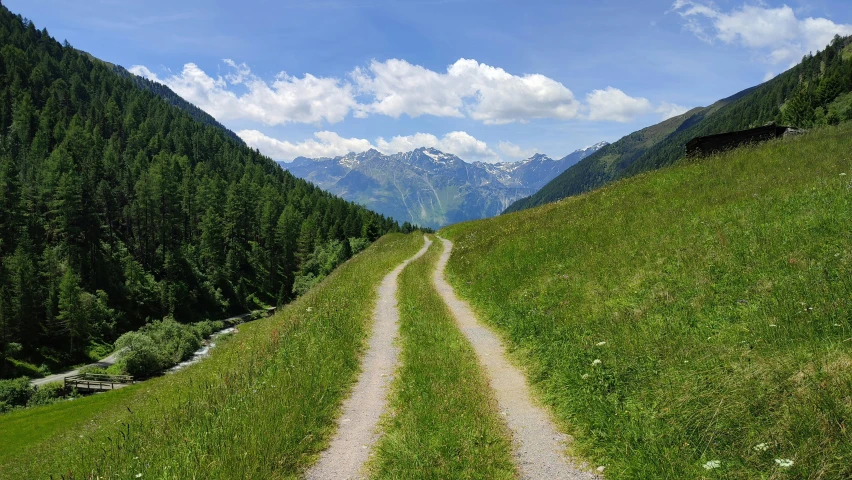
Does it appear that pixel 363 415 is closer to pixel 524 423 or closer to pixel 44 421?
pixel 524 423

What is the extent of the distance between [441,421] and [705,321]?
622cm

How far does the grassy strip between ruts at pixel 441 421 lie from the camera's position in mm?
6438

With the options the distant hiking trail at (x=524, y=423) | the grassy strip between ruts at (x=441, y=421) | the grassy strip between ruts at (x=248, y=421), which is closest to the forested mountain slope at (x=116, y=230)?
A: the grassy strip between ruts at (x=248, y=421)

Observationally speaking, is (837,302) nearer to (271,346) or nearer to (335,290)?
(271,346)

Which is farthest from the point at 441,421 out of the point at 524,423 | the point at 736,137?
the point at 736,137

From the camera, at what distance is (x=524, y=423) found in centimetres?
813

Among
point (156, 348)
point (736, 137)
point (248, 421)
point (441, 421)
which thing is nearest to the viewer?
point (248, 421)

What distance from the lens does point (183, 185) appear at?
13600 centimetres

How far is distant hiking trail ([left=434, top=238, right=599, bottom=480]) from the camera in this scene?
A: 6480 millimetres

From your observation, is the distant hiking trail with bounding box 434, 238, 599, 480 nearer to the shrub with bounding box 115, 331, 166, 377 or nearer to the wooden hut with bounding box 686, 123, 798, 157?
the wooden hut with bounding box 686, 123, 798, 157

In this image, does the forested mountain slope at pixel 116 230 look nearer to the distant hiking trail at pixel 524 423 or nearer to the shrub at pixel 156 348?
the shrub at pixel 156 348

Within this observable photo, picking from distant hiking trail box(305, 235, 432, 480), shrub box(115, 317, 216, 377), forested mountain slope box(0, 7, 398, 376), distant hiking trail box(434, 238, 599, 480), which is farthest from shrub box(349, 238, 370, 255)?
distant hiking trail box(434, 238, 599, 480)

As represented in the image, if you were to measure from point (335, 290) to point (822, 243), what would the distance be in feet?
66.6

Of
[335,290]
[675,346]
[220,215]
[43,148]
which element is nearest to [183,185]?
[220,215]
